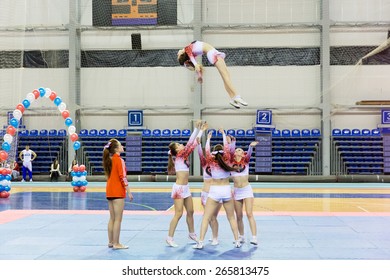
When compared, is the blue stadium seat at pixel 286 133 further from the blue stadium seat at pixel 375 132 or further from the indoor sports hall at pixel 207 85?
the blue stadium seat at pixel 375 132

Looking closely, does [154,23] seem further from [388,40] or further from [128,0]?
[388,40]

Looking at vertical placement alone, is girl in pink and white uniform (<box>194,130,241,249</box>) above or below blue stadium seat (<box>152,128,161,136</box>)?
below

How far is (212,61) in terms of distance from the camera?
6484 mm

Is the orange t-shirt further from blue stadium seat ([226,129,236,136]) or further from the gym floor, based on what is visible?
blue stadium seat ([226,129,236,136])

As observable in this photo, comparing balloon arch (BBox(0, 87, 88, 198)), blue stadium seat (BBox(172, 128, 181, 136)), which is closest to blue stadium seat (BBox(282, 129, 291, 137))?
blue stadium seat (BBox(172, 128, 181, 136))

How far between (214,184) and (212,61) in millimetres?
2315

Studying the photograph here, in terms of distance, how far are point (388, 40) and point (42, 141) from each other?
18.2 m

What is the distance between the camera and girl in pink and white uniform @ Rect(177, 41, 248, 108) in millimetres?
6336

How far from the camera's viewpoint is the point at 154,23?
24.0 metres

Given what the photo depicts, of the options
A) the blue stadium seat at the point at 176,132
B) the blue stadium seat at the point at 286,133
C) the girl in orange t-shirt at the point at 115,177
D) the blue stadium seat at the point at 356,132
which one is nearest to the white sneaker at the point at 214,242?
the girl in orange t-shirt at the point at 115,177

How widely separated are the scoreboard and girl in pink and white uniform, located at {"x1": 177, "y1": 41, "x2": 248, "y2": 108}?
17868 mm

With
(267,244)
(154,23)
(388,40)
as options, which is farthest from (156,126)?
(267,244)

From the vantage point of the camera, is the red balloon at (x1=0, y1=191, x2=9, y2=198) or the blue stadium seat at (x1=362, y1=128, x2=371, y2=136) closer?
the red balloon at (x1=0, y1=191, x2=9, y2=198)

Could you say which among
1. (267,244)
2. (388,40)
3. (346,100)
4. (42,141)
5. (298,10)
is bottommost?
(267,244)
